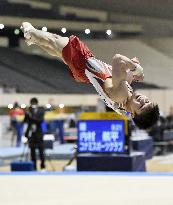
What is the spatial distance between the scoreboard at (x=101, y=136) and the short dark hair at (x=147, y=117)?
409cm

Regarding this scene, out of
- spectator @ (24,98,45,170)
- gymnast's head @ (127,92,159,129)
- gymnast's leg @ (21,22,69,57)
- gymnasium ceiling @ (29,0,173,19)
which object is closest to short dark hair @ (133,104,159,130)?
gymnast's head @ (127,92,159,129)

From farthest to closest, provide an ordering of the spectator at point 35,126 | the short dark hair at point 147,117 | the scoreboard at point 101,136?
the spectator at point 35,126 → the scoreboard at point 101,136 → the short dark hair at point 147,117

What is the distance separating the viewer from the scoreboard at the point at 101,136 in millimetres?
8234

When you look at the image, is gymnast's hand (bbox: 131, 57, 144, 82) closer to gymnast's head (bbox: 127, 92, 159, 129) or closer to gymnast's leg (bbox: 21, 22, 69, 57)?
gymnast's head (bbox: 127, 92, 159, 129)

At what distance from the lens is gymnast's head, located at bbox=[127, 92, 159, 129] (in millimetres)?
4031

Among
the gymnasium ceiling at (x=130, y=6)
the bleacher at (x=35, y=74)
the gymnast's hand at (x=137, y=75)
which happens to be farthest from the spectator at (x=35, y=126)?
the gymnasium ceiling at (x=130, y=6)

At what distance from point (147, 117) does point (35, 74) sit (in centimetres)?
1670

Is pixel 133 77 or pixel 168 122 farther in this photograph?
pixel 168 122

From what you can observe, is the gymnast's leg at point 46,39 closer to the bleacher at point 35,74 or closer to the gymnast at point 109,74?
the gymnast at point 109,74
